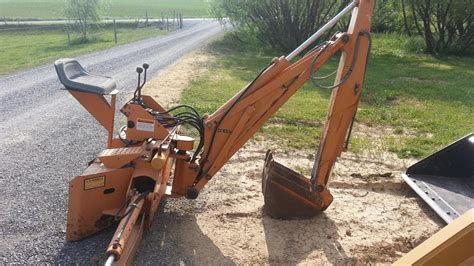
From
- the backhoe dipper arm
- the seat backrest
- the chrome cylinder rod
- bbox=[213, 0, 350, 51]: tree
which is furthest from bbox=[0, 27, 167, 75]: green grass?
the chrome cylinder rod

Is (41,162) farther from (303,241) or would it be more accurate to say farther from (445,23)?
(445,23)

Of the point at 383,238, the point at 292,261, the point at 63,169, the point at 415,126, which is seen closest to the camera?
the point at 292,261

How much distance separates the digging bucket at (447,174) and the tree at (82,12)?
2476cm

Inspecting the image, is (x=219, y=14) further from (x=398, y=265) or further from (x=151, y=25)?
(x=398, y=265)

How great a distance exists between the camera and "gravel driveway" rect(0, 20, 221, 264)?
12.7 feet

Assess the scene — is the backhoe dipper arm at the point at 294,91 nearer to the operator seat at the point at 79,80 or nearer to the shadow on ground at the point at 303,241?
the shadow on ground at the point at 303,241

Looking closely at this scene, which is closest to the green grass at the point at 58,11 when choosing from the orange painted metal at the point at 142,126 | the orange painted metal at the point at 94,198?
the orange painted metal at the point at 142,126

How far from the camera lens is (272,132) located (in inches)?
285

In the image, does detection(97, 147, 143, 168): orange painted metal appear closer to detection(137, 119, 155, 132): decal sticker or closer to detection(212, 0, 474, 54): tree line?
detection(137, 119, 155, 132): decal sticker

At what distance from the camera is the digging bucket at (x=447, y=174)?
4.89 metres

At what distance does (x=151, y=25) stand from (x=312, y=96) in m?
27.5

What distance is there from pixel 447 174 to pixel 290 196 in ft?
6.72

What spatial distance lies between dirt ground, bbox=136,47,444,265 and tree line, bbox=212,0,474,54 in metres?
12.6

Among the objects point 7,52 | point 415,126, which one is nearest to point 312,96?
point 415,126
